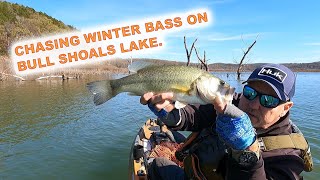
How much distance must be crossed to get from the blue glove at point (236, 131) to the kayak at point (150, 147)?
3921 mm

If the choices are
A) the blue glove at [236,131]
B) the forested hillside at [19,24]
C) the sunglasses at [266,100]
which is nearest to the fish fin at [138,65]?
the blue glove at [236,131]

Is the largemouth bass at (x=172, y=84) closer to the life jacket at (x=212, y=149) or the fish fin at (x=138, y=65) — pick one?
the fish fin at (x=138, y=65)

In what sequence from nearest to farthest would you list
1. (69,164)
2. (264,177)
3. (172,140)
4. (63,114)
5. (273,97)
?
(264,177) < (273,97) < (172,140) < (69,164) < (63,114)

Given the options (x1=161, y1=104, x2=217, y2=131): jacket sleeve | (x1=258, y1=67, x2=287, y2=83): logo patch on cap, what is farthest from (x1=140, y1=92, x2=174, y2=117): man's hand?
(x1=258, y1=67, x2=287, y2=83): logo patch on cap

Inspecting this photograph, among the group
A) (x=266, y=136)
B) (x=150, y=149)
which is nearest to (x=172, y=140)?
(x=150, y=149)

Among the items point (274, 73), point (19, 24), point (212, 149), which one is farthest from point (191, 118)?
point (19, 24)

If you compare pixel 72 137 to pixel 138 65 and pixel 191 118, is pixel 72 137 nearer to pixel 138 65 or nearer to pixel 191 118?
pixel 191 118

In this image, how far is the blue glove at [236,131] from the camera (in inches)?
110

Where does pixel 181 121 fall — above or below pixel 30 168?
above

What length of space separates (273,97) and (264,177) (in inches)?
36.4

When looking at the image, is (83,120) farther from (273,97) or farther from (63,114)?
(273,97)

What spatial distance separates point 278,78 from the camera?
345cm

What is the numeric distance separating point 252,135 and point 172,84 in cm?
97

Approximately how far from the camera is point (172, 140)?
966 cm
